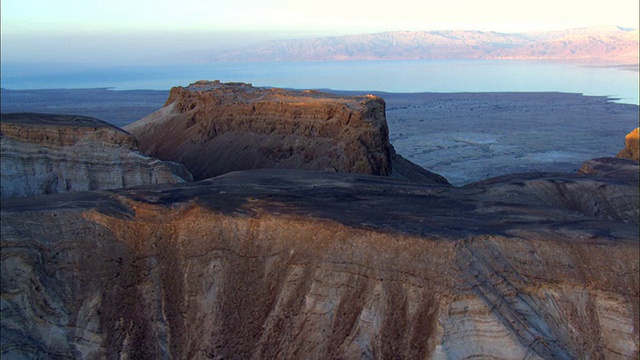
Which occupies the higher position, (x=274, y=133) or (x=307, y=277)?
A: (x=274, y=133)

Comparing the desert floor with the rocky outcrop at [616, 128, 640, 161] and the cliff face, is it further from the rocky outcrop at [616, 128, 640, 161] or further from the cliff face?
the cliff face

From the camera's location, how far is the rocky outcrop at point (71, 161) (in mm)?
24422

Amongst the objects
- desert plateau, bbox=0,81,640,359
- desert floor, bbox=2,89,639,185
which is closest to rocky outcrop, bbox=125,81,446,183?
desert plateau, bbox=0,81,640,359

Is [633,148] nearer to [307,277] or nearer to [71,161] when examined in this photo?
[307,277]

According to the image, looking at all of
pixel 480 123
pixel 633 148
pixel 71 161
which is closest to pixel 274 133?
pixel 71 161

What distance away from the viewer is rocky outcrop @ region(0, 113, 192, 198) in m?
24.4

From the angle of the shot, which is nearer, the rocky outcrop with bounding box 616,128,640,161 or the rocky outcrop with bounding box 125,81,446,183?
the rocky outcrop with bounding box 125,81,446,183

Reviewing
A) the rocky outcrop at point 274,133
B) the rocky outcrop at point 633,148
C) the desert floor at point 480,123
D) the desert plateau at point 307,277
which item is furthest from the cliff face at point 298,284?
the desert floor at point 480,123

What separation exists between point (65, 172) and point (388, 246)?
14.6m

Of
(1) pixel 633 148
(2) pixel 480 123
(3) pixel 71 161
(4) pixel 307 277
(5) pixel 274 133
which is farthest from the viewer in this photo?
Answer: (2) pixel 480 123

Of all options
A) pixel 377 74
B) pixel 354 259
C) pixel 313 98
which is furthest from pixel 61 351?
pixel 377 74

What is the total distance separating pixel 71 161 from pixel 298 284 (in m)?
13.2

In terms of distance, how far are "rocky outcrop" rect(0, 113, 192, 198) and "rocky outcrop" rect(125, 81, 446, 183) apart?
7586mm

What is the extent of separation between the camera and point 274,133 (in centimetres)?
3334
